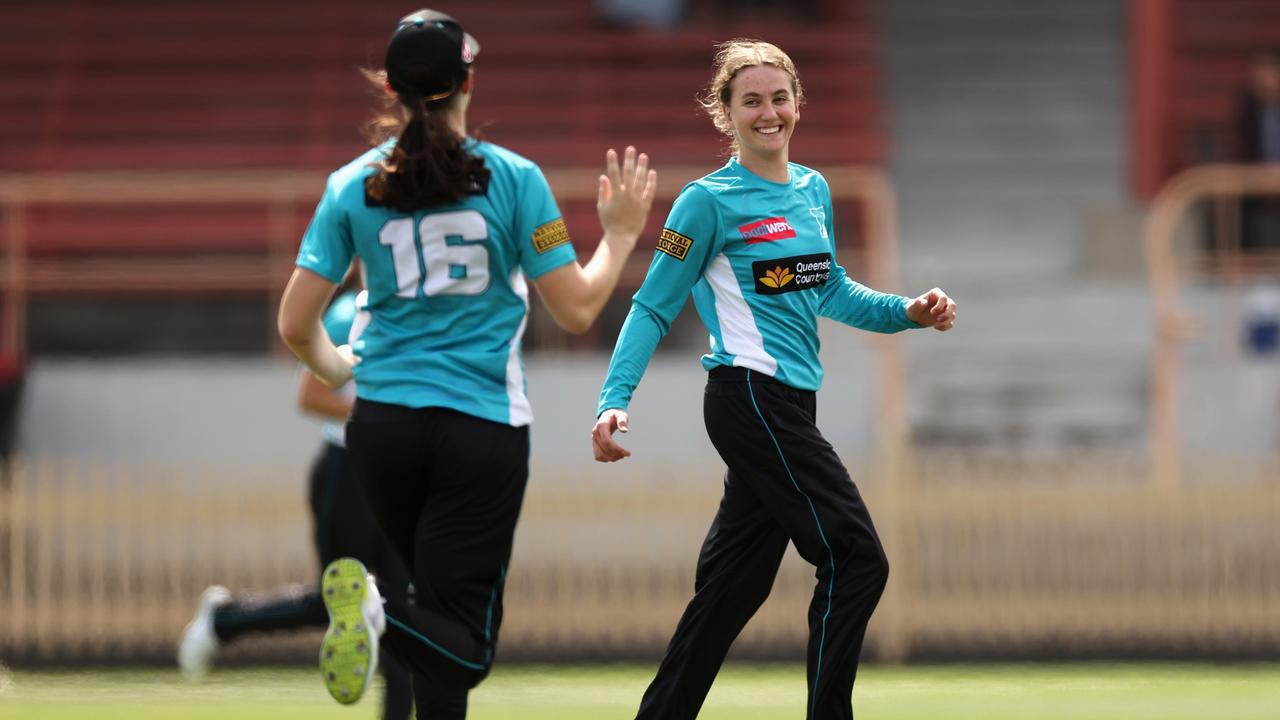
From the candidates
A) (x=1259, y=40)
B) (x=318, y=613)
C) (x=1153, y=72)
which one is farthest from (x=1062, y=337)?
(x=318, y=613)

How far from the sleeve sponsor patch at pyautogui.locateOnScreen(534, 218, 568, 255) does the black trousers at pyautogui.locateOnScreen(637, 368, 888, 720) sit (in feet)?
1.78

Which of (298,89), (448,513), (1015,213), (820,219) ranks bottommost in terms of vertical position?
(448,513)

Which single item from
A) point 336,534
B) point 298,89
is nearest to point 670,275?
point 336,534

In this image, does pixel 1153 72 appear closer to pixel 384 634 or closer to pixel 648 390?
pixel 648 390

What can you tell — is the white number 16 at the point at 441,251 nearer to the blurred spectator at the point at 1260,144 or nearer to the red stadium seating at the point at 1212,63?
the blurred spectator at the point at 1260,144

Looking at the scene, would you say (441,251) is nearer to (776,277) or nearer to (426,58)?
(426,58)

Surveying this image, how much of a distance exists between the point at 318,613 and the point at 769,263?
2478 mm

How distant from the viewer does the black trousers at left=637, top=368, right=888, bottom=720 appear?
4.44 meters

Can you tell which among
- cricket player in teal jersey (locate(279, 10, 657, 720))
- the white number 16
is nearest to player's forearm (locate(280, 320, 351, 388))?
cricket player in teal jersey (locate(279, 10, 657, 720))

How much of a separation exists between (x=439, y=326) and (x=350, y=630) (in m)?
0.77

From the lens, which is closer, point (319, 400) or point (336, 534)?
point (319, 400)

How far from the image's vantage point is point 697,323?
13.3 m

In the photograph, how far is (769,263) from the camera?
4.62m

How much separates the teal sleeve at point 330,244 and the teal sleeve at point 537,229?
0.42 metres
